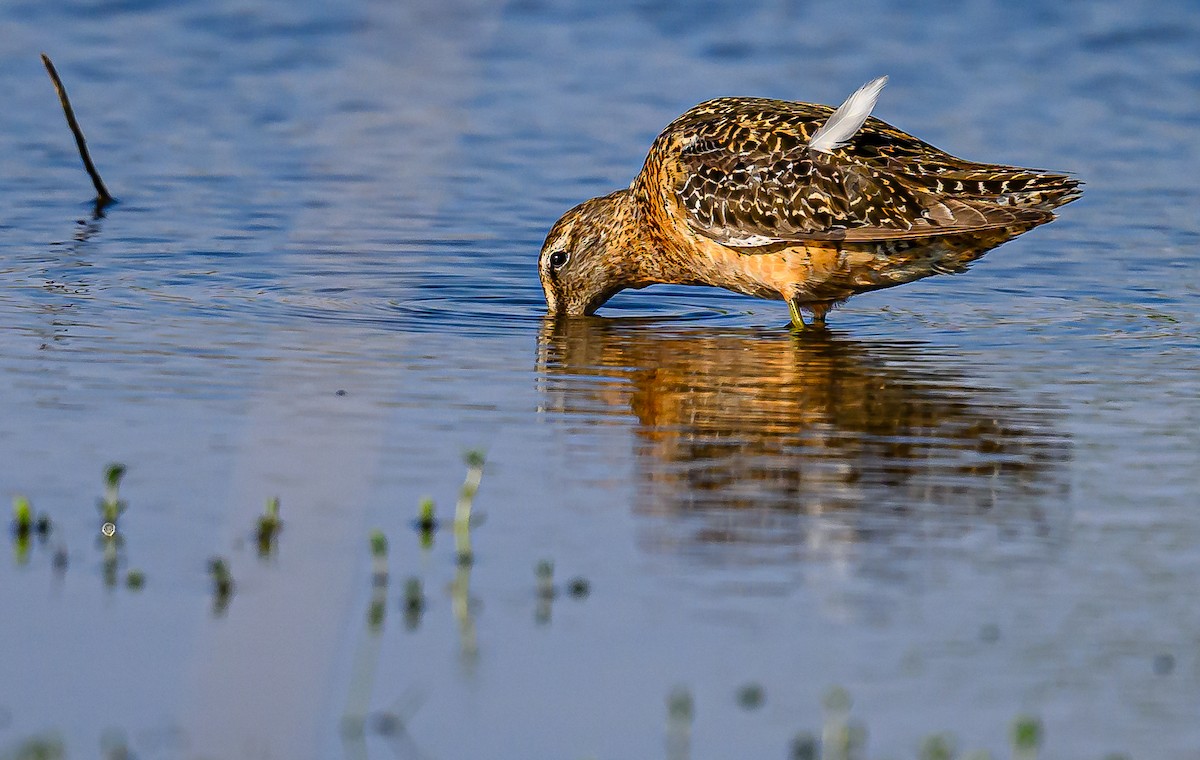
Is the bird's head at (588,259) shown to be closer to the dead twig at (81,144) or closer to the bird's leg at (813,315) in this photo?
the bird's leg at (813,315)

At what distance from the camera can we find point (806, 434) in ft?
18.8

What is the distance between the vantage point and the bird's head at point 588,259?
8227 mm

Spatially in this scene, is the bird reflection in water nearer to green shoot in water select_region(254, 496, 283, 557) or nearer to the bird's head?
the bird's head

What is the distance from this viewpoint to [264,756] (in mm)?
2693

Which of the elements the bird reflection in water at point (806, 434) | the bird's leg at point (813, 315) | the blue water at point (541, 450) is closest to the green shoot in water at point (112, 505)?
the blue water at point (541, 450)

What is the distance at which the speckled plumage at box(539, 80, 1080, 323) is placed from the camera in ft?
23.4

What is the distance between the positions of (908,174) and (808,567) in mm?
3268

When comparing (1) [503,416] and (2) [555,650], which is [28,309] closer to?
(1) [503,416]

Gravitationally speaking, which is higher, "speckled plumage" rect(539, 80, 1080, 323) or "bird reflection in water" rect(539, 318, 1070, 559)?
"speckled plumage" rect(539, 80, 1080, 323)

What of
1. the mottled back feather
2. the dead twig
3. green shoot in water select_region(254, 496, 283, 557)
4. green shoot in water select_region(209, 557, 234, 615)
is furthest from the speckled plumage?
green shoot in water select_region(209, 557, 234, 615)

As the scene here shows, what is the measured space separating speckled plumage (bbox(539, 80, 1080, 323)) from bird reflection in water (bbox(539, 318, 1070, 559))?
0.31 m

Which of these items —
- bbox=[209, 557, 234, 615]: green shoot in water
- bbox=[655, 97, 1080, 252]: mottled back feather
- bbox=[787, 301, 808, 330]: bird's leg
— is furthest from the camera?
bbox=[787, 301, 808, 330]: bird's leg

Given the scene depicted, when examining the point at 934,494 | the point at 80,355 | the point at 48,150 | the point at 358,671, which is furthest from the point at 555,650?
the point at 48,150

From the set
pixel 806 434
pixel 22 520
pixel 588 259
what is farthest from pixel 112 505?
pixel 588 259
